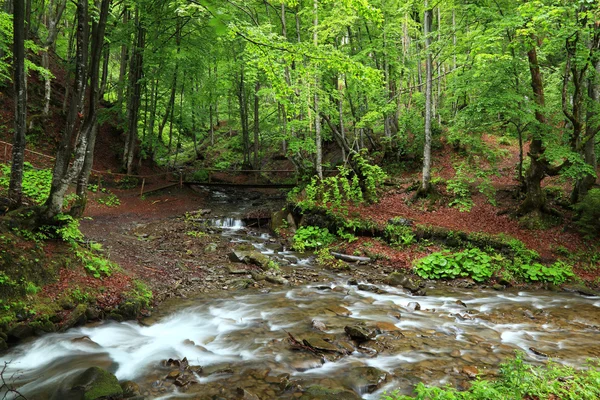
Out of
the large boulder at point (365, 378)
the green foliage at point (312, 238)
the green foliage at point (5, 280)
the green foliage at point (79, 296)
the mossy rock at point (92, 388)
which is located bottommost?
the large boulder at point (365, 378)

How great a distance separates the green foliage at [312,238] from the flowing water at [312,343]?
4.20 m

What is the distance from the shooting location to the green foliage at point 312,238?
1290 centimetres

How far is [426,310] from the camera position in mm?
7738

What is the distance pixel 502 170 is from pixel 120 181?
68.0ft

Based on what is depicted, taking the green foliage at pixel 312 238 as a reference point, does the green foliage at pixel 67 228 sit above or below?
above

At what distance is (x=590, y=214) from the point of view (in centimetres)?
1096

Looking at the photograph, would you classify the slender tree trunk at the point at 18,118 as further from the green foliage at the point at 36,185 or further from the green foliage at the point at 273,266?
the green foliage at the point at 273,266

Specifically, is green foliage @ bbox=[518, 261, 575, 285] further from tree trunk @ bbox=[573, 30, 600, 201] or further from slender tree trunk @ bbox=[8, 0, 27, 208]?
slender tree trunk @ bbox=[8, 0, 27, 208]

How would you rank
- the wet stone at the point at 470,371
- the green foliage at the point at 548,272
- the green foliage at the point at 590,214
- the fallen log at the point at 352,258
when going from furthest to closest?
1. the fallen log at the point at 352,258
2. the green foliage at the point at 590,214
3. the green foliage at the point at 548,272
4. the wet stone at the point at 470,371

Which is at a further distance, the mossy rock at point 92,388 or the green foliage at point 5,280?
the green foliage at point 5,280

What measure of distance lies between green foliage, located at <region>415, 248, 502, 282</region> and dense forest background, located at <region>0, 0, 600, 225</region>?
3.35 meters

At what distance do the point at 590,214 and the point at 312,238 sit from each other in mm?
9305

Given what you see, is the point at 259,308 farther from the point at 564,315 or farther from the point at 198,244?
the point at 564,315

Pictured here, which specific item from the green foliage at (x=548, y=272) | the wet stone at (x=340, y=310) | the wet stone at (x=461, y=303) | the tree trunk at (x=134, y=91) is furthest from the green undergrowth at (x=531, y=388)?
the tree trunk at (x=134, y=91)
